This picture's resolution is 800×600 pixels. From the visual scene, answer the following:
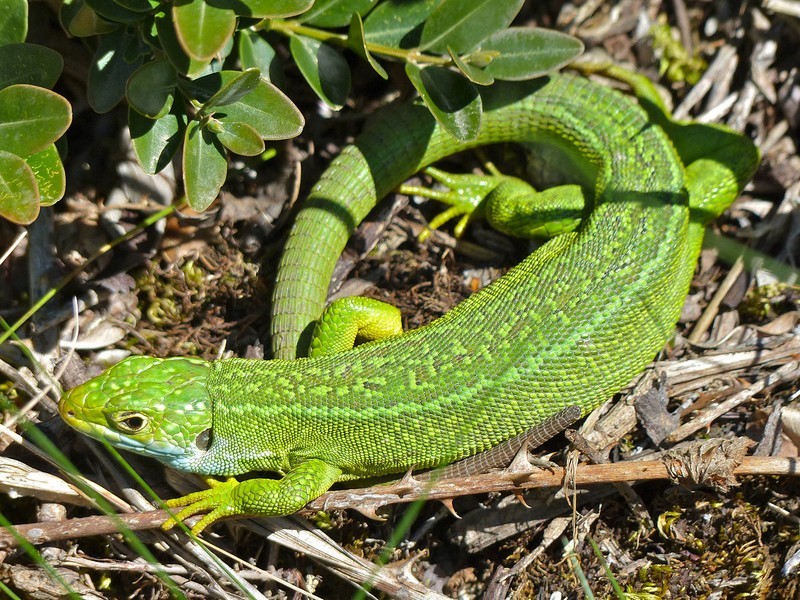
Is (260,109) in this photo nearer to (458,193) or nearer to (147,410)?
(147,410)

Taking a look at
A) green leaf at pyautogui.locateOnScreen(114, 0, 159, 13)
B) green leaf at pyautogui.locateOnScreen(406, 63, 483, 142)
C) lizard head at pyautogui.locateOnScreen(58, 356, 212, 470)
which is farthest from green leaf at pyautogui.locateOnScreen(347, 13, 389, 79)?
lizard head at pyautogui.locateOnScreen(58, 356, 212, 470)

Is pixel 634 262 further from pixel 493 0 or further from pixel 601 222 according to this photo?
pixel 493 0

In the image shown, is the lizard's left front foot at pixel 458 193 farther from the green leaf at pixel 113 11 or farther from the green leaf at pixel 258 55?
the green leaf at pixel 113 11

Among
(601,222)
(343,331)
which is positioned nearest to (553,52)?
(601,222)

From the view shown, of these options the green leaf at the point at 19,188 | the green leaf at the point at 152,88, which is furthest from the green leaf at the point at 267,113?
the green leaf at the point at 19,188

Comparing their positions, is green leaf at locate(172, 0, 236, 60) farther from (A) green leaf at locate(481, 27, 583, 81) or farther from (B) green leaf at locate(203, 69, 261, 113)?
(A) green leaf at locate(481, 27, 583, 81)

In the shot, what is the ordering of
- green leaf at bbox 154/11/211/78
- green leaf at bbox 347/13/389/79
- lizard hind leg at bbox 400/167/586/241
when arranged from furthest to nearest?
lizard hind leg at bbox 400/167/586/241 → green leaf at bbox 347/13/389/79 → green leaf at bbox 154/11/211/78
